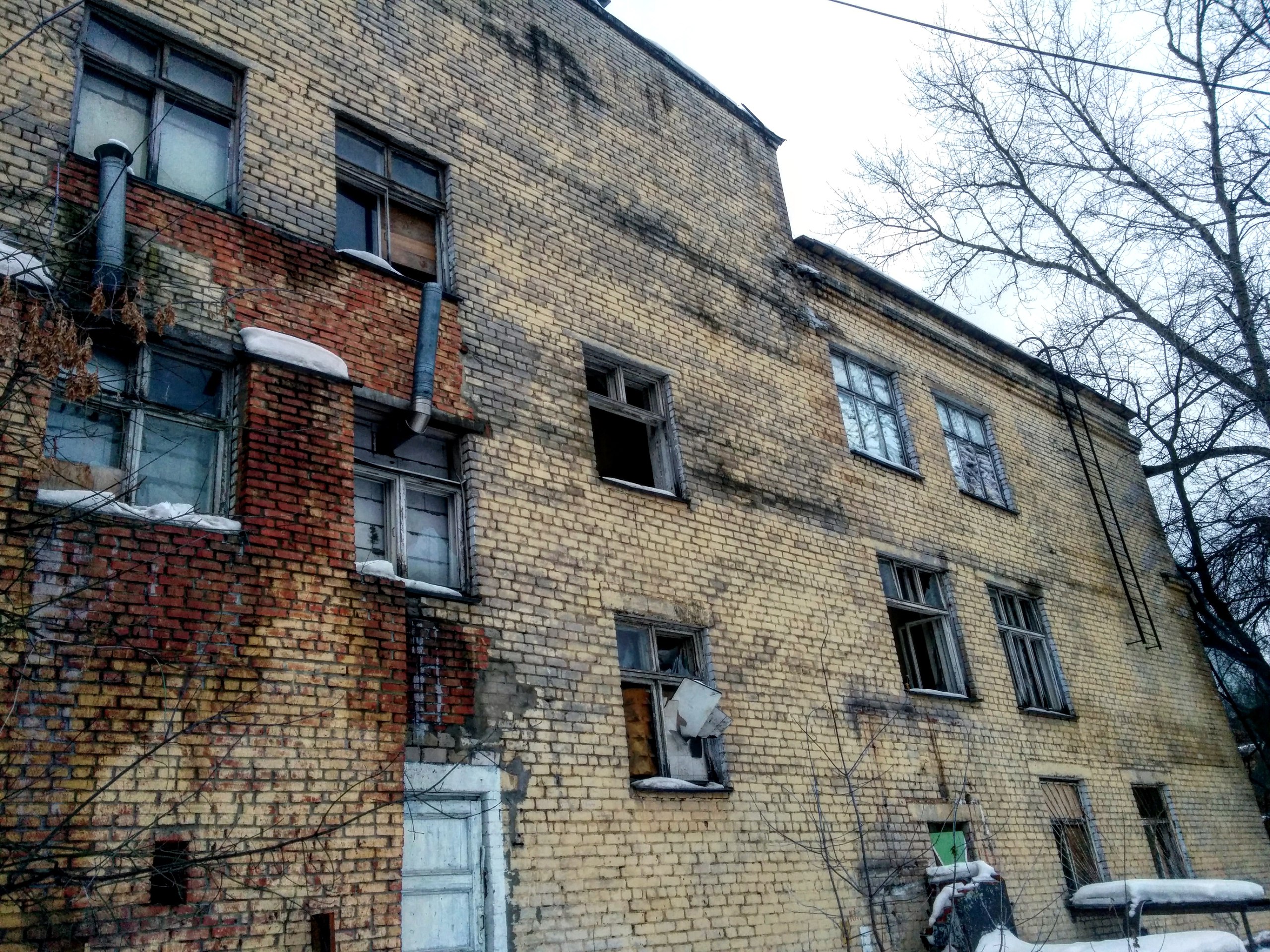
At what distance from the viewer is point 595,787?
23.1 feet

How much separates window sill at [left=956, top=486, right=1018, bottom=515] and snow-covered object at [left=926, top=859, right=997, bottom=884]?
5218 millimetres

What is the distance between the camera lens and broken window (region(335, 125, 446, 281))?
7.98 meters

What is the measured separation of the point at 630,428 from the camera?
9391 mm

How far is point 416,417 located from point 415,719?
222 cm

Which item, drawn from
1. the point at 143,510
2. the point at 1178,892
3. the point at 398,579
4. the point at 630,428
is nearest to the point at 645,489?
the point at 630,428

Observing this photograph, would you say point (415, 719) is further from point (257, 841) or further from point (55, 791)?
point (55, 791)

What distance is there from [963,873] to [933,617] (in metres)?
3.23

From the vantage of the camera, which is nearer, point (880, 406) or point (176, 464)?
point (176, 464)

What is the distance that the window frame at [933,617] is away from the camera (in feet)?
35.4

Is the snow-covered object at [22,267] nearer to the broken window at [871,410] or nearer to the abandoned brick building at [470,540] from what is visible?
the abandoned brick building at [470,540]

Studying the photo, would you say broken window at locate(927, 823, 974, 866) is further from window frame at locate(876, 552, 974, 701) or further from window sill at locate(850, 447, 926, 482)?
window sill at locate(850, 447, 926, 482)

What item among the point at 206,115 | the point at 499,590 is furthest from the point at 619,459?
the point at 206,115

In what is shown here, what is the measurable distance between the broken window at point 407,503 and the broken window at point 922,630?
5473 millimetres

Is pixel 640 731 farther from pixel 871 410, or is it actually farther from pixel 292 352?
pixel 871 410
